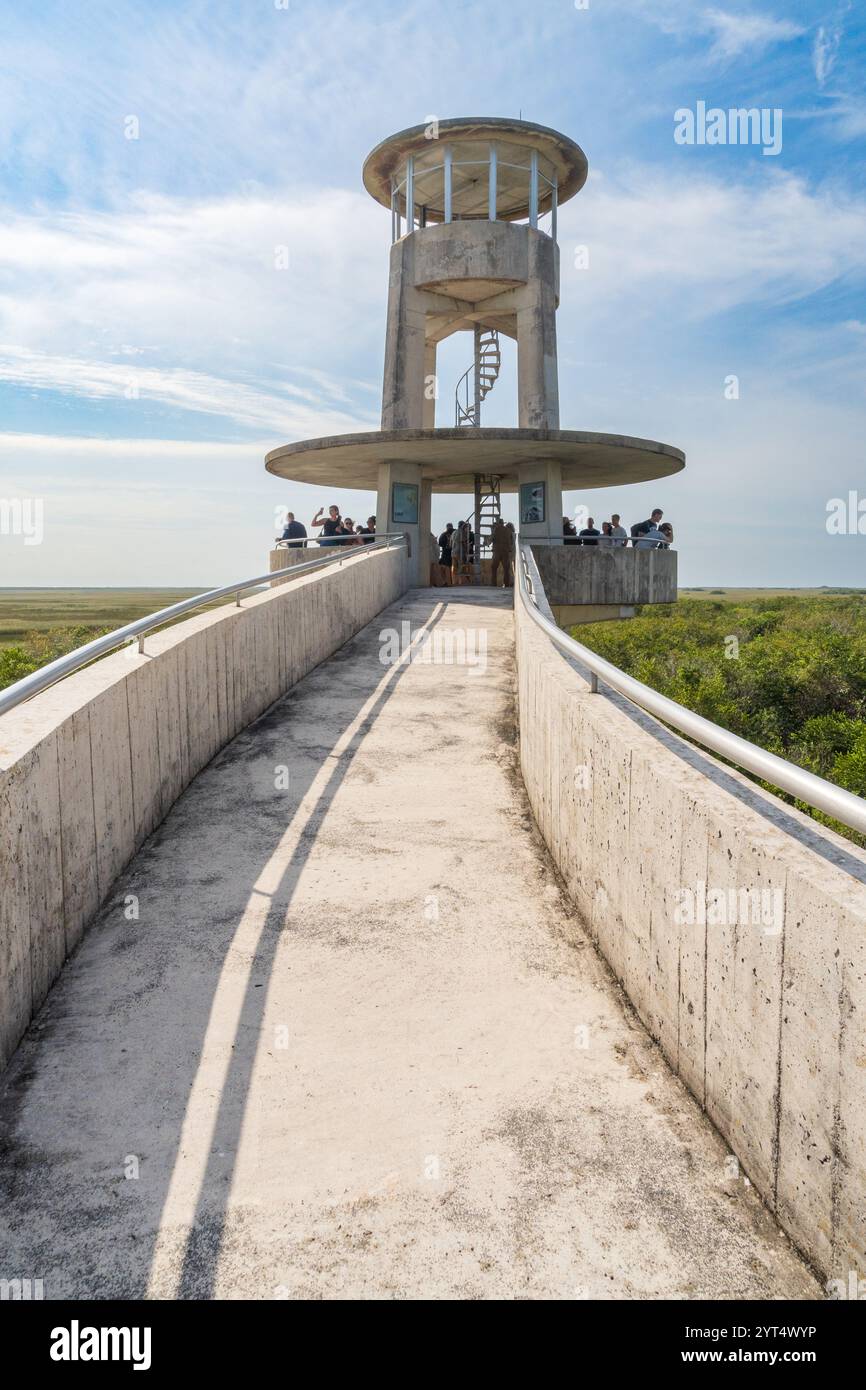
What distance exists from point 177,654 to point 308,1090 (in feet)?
14.0

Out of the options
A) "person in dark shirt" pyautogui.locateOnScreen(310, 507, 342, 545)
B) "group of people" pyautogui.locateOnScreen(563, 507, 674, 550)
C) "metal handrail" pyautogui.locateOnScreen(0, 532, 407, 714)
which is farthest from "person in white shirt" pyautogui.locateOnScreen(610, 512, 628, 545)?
"metal handrail" pyautogui.locateOnScreen(0, 532, 407, 714)

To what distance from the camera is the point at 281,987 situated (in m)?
4.59

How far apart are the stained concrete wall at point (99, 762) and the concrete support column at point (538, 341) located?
1827 cm

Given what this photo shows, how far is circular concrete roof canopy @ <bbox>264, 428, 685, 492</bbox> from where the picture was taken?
21422 millimetres

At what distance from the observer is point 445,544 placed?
2653cm

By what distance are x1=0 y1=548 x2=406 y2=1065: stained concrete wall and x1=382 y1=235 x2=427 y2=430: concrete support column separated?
58.1ft

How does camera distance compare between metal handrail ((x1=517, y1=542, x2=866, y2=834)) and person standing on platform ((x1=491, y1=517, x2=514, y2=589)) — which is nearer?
metal handrail ((x1=517, y1=542, x2=866, y2=834))

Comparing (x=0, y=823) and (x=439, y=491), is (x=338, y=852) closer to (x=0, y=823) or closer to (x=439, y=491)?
(x=0, y=823)

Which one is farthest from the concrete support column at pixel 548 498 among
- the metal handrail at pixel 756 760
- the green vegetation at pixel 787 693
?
the metal handrail at pixel 756 760

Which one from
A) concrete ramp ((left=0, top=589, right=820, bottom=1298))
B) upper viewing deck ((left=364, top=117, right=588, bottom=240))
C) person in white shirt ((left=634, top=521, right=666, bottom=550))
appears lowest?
concrete ramp ((left=0, top=589, right=820, bottom=1298))

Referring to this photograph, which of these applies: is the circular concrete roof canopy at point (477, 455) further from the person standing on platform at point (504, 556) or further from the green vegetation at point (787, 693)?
the green vegetation at point (787, 693)

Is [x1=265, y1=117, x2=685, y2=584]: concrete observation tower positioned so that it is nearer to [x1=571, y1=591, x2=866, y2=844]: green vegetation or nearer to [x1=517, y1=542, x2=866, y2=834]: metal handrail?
[x1=571, y1=591, x2=866, y2=844]: green vegetation

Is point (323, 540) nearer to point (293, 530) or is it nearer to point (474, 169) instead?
point (293, 530)
